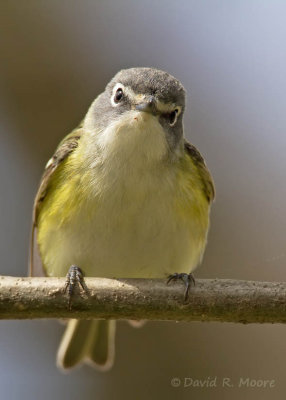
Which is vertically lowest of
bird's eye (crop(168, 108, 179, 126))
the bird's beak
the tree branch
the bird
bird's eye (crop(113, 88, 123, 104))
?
the tree branch

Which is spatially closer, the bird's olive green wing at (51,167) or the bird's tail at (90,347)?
the bird's olive green wing at (51,167)

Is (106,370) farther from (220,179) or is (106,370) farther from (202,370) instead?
(220,179)

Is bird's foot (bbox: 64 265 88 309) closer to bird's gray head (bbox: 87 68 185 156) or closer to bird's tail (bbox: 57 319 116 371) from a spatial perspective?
bird's gray head (bbox: 87 68 185 156)

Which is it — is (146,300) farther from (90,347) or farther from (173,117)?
(90,347)

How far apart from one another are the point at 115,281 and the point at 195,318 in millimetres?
432

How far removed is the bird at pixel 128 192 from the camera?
394cm

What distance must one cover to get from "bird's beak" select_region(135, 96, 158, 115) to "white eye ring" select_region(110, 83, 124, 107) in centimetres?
26

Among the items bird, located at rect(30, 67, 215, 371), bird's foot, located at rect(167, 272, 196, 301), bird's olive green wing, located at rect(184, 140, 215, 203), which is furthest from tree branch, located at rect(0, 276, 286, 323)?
bird's olive green wing, located at rect(184, 140, 215, 203)

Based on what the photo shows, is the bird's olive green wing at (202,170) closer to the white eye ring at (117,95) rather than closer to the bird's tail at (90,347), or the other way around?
the white eye ring at (117,95)

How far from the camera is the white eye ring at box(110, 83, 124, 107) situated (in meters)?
4.11

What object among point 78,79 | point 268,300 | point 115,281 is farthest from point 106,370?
point 78,79

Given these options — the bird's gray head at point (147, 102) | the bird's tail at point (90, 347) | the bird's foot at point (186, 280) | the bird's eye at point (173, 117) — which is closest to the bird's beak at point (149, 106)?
the bird's gray head at point (147, 102)

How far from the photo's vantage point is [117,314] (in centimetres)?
328

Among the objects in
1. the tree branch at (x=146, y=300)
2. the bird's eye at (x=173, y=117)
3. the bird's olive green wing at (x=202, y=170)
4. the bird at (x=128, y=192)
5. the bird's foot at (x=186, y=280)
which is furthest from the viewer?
the bird's olive green wing at (x=202, y=170)
